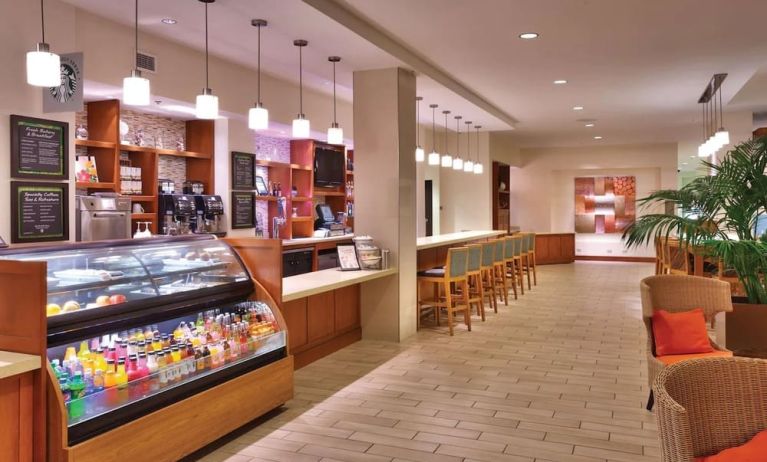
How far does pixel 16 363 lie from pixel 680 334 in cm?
365

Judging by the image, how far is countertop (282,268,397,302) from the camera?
4.43 m

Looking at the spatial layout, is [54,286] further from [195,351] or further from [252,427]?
[252,427]

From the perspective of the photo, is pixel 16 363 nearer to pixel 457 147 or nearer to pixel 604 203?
pixel 457 147

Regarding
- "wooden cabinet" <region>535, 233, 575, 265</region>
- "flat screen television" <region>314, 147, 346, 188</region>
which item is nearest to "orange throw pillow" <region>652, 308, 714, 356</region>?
"flat screen television" <region>314, 147, 346, 188</region>

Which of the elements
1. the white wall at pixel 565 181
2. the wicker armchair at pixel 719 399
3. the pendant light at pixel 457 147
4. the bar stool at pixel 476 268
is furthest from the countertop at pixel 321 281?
the white wall at pixel 565 181

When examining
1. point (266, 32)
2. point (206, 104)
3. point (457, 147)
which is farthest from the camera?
point (457, 147)

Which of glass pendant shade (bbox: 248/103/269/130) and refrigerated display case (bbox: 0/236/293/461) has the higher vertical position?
glass pendant shade (bbox: 248/103/269/130)

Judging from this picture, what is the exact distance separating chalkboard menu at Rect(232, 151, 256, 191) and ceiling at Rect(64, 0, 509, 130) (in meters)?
1.06

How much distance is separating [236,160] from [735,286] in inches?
233

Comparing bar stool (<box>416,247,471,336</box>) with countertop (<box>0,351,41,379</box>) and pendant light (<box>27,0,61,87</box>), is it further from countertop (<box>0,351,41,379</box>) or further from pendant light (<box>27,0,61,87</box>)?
countertop (<box>0,351,41,379</box>)

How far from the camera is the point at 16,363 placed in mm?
2420

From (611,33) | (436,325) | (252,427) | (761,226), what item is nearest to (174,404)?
(252,427)

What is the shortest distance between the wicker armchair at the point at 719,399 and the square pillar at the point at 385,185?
165 inches

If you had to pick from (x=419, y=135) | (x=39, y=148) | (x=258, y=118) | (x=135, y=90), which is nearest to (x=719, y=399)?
(x=135, y=90)
